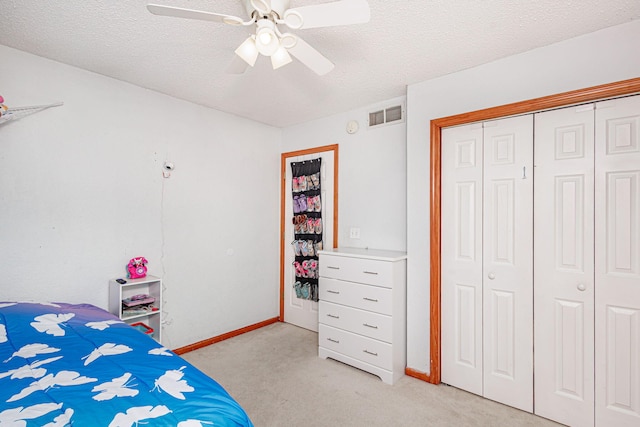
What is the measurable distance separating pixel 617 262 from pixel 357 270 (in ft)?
5.65

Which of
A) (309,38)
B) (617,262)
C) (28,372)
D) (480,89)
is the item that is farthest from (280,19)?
(617,262)

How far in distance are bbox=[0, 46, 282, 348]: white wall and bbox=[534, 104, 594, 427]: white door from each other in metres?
2.80

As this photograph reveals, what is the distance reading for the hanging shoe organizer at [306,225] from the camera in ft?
11.8

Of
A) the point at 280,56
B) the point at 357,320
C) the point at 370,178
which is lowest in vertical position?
the point at 357,320

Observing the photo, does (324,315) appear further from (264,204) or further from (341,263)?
(264,204)

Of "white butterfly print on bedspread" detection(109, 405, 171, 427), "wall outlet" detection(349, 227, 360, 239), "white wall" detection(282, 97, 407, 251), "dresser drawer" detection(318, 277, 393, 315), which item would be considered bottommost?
"dresser drawer" detection(318, 277, 393, 315)

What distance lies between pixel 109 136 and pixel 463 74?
2921 millimetres

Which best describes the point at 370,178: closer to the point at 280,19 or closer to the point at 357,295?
the point at 357,295

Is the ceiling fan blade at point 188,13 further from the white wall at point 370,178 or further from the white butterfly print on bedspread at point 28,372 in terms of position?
the white wall at point 370,178

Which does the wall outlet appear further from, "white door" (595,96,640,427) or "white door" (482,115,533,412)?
"white door" (595,96,640,427)

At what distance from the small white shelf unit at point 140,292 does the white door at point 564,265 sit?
291 centimetres

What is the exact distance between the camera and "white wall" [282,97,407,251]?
299 centimetres

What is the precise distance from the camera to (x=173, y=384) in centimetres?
120

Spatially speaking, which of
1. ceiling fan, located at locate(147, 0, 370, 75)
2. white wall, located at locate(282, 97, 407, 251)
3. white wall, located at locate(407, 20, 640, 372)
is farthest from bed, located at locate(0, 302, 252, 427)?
white wall, located at locate(282, 97, 407, 251)
